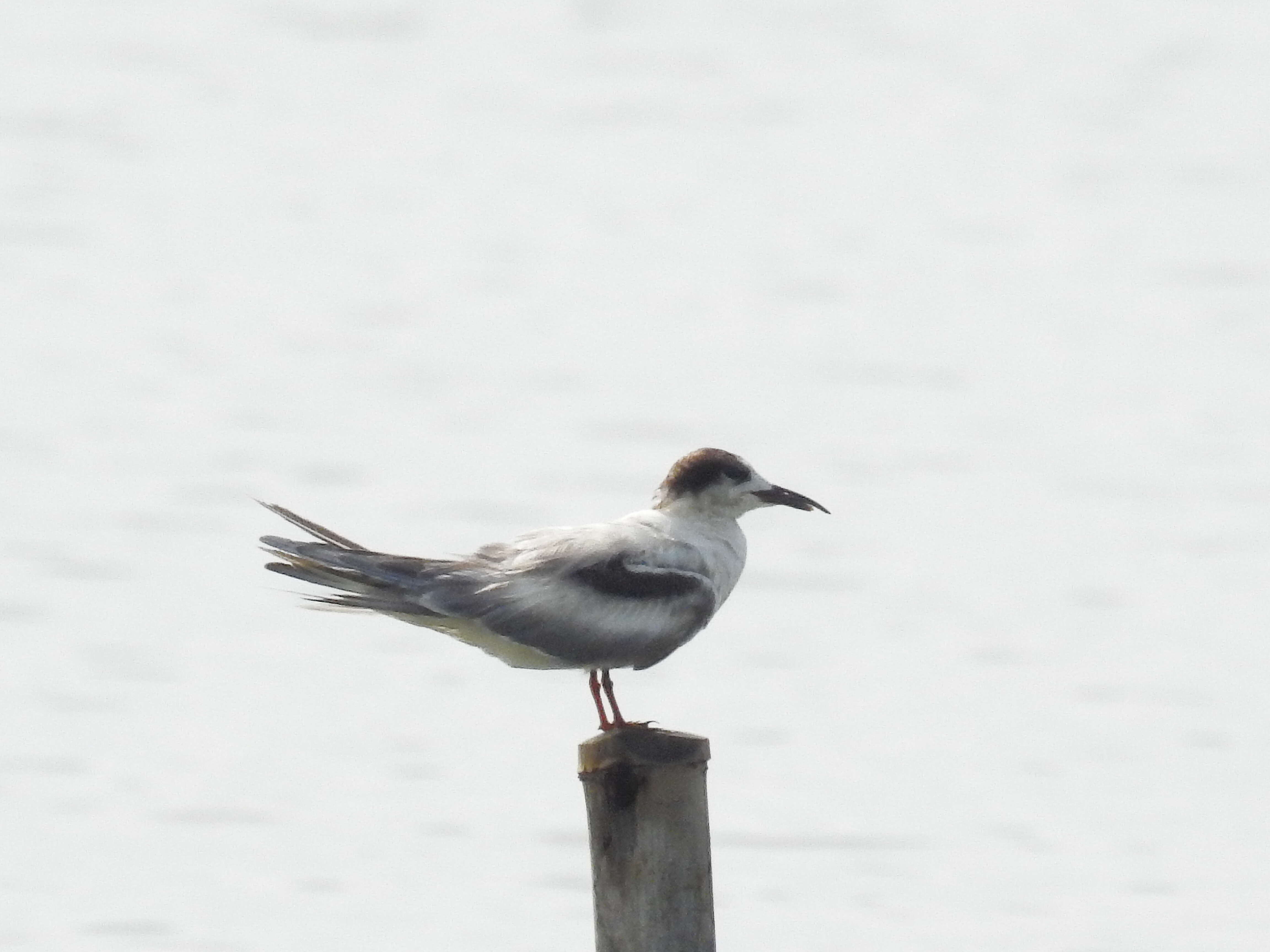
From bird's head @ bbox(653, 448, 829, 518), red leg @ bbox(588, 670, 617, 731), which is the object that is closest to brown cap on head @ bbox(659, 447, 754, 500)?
bird's head @ bbox(653, 448, 829, 518)

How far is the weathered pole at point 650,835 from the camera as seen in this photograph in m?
5.40

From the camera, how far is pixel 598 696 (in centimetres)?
654

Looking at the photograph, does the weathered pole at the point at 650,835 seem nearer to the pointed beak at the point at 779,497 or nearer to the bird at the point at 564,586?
the bird at the point at 564,586

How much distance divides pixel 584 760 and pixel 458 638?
134cm

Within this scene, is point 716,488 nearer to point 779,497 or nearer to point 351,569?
point 779,497

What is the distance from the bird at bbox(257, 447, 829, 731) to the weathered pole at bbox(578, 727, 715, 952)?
0.63 meters

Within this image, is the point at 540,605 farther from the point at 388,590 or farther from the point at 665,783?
the point at 665,783

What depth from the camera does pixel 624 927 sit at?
18.0 ft

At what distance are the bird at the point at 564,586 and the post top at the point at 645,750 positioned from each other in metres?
0.59

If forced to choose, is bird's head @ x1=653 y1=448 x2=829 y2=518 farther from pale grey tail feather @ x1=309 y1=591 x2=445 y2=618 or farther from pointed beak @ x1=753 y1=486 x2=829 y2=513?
pale grey tail feather @ x1=309 y1=591 x2=445 y2=618

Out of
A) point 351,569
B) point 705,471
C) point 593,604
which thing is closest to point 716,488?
point 705,471

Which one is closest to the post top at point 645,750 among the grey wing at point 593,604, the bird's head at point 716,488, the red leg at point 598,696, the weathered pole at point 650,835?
the weathered pole at point 650,835

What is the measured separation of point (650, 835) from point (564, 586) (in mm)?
1351

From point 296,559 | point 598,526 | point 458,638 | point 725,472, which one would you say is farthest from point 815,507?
point 296,559
